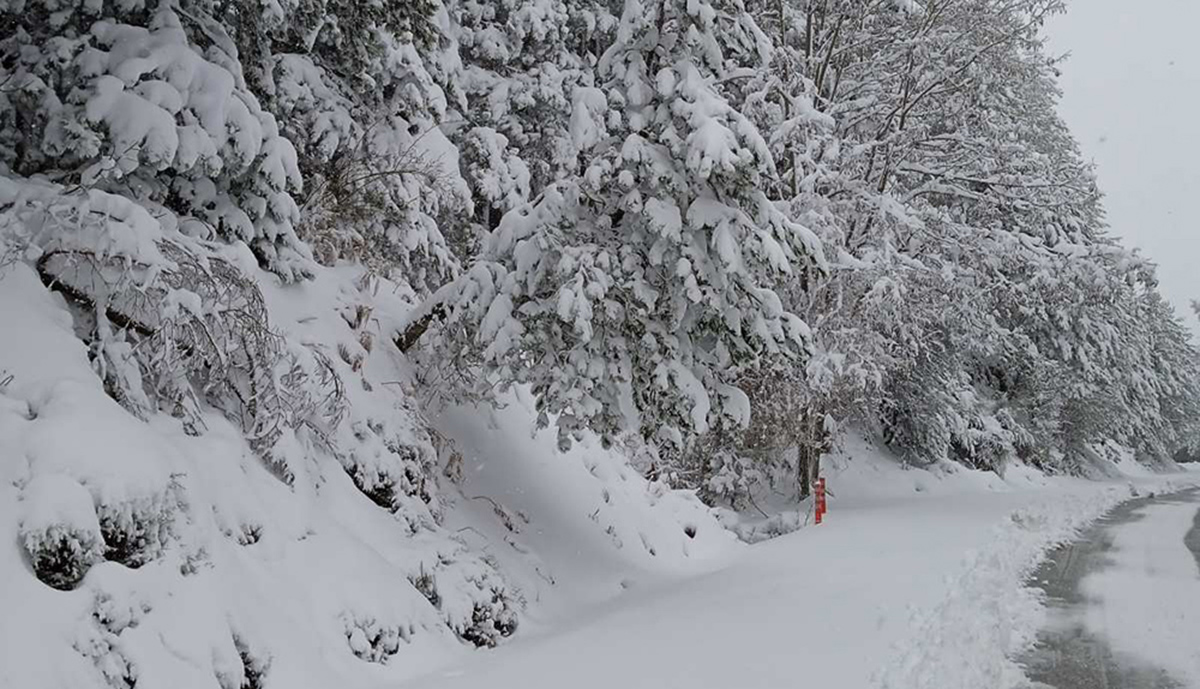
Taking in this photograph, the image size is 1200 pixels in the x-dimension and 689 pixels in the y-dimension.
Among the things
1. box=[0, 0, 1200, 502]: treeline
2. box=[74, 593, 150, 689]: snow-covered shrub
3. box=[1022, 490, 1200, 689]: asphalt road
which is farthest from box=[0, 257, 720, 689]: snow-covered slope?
box=[1022, 490, 1200, 689]: asphalt road

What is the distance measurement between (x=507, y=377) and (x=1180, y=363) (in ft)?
141

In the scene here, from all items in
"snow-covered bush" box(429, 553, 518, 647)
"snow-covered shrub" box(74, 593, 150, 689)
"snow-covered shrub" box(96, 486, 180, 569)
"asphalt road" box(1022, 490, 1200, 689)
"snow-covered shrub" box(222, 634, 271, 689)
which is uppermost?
"asphalt road" box(1022, 490, 1200, 689)

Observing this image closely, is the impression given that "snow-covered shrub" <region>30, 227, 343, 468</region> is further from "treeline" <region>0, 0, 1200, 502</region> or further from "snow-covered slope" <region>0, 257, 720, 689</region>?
"treeline" <region>0, 0, 1200, 502</region>

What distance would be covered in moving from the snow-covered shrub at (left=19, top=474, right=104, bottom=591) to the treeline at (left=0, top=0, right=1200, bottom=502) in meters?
1.72

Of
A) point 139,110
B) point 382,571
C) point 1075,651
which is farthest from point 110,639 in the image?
point 1075,651

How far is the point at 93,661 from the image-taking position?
4.43 meters

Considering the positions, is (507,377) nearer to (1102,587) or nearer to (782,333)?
(782,333)

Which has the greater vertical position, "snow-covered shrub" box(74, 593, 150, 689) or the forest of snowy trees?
the forest of snowy trees

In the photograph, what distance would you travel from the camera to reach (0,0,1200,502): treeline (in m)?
6.77

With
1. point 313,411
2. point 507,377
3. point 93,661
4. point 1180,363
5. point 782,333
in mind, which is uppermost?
point 1180,363

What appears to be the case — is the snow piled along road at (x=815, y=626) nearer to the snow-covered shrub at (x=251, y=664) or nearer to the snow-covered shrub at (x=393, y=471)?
the snow-covered shrub at (x=251, y=664)

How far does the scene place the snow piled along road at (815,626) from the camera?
225 inches

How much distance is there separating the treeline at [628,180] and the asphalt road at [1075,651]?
10.6 feet

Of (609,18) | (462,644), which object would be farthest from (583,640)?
(609,18)
